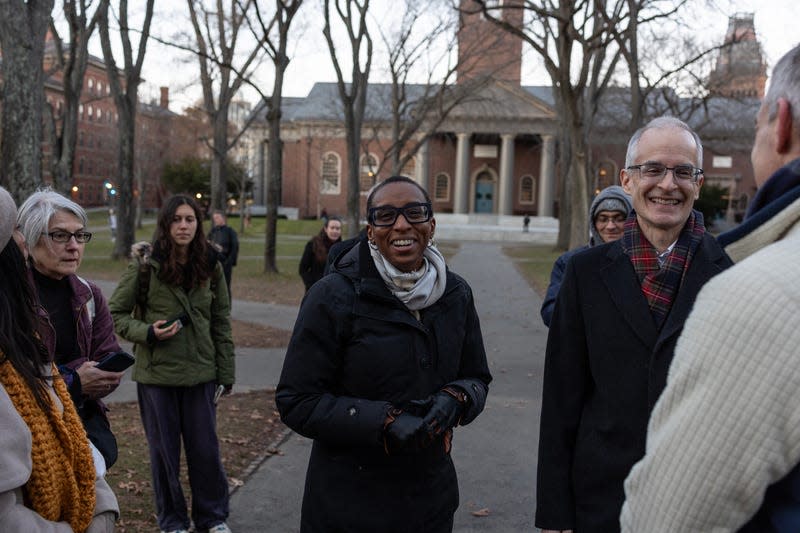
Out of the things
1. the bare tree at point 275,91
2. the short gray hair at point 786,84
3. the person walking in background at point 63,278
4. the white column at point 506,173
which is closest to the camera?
the short gray hair at point 786,84

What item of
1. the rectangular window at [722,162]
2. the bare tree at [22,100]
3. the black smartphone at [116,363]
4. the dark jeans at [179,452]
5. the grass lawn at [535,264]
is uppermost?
the rectangular window at [722,162]

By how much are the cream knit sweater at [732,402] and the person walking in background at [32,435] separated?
151cm

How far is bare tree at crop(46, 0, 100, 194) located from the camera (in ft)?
61.4

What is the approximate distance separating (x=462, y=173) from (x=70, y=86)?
4384cm

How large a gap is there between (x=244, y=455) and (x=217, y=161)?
24.8 m

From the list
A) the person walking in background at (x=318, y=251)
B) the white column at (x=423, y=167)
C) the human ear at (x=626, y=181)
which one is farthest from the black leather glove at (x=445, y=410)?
the white column at (x=423, y=167)

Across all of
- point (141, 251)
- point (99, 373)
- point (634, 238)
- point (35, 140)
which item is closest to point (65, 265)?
point (99, 373)

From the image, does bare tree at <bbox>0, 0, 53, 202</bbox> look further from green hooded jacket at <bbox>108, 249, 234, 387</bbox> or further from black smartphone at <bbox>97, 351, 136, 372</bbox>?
black smartphone at <bbox>97, 351, 136, 372</bbox>

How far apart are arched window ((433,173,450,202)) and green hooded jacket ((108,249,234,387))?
62.1m

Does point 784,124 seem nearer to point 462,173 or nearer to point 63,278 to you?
point 63,278

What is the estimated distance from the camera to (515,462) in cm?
640

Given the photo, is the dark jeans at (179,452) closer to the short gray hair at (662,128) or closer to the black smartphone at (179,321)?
the black smartphone at (179,321)

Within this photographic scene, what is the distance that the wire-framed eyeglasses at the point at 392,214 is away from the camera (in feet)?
10.1

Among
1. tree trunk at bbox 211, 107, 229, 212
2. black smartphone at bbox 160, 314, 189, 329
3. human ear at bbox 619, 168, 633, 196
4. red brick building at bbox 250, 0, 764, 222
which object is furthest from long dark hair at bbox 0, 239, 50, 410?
red brick building at bbox 250, 0, 764, 222
